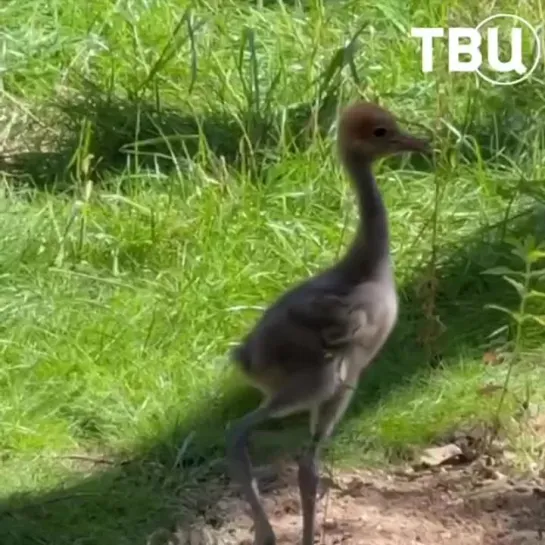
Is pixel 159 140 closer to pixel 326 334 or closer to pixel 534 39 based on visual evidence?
pixel 534 39

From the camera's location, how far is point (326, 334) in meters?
4.00

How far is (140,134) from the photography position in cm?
639

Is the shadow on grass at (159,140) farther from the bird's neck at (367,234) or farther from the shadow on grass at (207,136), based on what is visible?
the bird's neck at (367,234)

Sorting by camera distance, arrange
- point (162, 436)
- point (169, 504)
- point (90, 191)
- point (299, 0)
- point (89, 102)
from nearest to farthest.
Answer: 1. point (169, 504)
2. point (162, 436)
3. point (90, 191)
4. point (89, 102)
5. point (299, 0)

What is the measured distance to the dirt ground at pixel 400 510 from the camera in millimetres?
4281

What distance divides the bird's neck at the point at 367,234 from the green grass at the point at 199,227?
75cm

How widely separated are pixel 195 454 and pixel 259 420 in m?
0.63

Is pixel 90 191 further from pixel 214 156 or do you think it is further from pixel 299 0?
pixel 299 0

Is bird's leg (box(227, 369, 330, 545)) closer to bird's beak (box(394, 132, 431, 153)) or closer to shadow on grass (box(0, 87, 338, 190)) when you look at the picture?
bird's beak (box(394, 132, 431, 153))

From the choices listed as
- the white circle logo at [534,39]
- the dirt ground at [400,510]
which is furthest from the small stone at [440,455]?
the white circle logo at [534,39]

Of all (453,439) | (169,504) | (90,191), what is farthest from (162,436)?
(90,191)

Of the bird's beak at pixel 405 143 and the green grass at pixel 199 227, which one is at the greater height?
the bird's beak at pixel 405 143

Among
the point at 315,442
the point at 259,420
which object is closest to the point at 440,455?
the point at 315,442

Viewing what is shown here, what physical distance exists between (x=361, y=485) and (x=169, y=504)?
510 millimetres
